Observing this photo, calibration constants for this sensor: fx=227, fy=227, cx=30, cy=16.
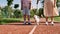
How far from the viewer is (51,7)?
908cm

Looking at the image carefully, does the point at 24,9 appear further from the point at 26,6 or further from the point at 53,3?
the point at 53,3

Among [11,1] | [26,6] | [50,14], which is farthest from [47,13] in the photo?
[11,1]

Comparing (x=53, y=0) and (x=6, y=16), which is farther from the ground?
(x=53, y=0)

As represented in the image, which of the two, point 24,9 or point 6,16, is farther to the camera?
point 6,16

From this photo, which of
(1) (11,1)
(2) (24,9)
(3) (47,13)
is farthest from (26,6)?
(1) (11,1)

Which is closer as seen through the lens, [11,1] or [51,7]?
[51,7]

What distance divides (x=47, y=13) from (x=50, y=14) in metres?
0.16

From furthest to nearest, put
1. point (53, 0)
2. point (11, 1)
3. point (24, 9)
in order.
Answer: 1. point (11, 1)
2. point (24, 9)
3. point (53, 0)

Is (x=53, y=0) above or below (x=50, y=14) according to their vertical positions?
Result: above

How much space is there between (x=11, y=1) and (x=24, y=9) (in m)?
3.91

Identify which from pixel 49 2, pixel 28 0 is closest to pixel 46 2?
pixel 49 2

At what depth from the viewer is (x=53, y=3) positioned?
8.91 m

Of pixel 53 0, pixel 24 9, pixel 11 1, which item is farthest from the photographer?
pixel 11 1

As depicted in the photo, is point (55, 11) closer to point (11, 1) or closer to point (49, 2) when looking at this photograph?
point (49, 2)
